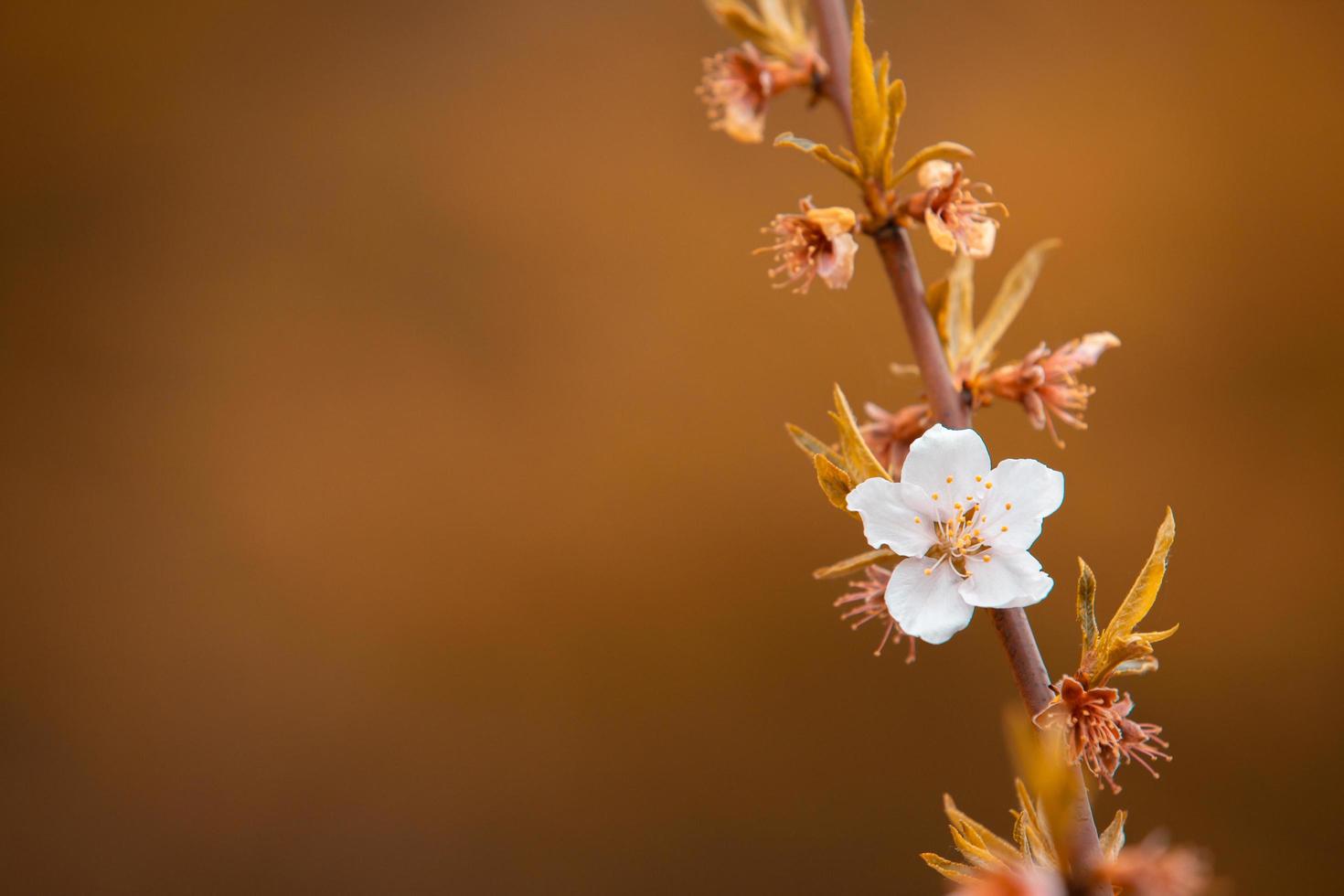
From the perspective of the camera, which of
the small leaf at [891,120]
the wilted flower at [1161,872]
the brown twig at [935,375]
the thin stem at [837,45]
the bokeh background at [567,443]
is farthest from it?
the bokeh background at [567,443]

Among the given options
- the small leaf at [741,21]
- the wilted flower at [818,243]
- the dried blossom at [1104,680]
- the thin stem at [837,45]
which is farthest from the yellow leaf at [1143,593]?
the small leaf at [741,21]

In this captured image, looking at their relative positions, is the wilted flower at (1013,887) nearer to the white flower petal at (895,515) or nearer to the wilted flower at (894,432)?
the white flower petal at (895,515)

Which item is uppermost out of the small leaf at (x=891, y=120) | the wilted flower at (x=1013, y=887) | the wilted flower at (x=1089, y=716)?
the small leaf at (x=891, y=120)

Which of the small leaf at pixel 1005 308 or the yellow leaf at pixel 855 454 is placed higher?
the small leaf at pixel 1005 308

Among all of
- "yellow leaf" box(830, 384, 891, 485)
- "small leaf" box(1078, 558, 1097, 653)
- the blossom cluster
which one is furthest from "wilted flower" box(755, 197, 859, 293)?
"small leaf" box(1078, 558, 1097, 653)

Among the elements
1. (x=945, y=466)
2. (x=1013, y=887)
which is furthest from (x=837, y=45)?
(x=1013, y=887)

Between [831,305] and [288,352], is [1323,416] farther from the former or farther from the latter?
[288,352]

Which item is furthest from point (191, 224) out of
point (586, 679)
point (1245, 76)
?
point (1245, 76)
